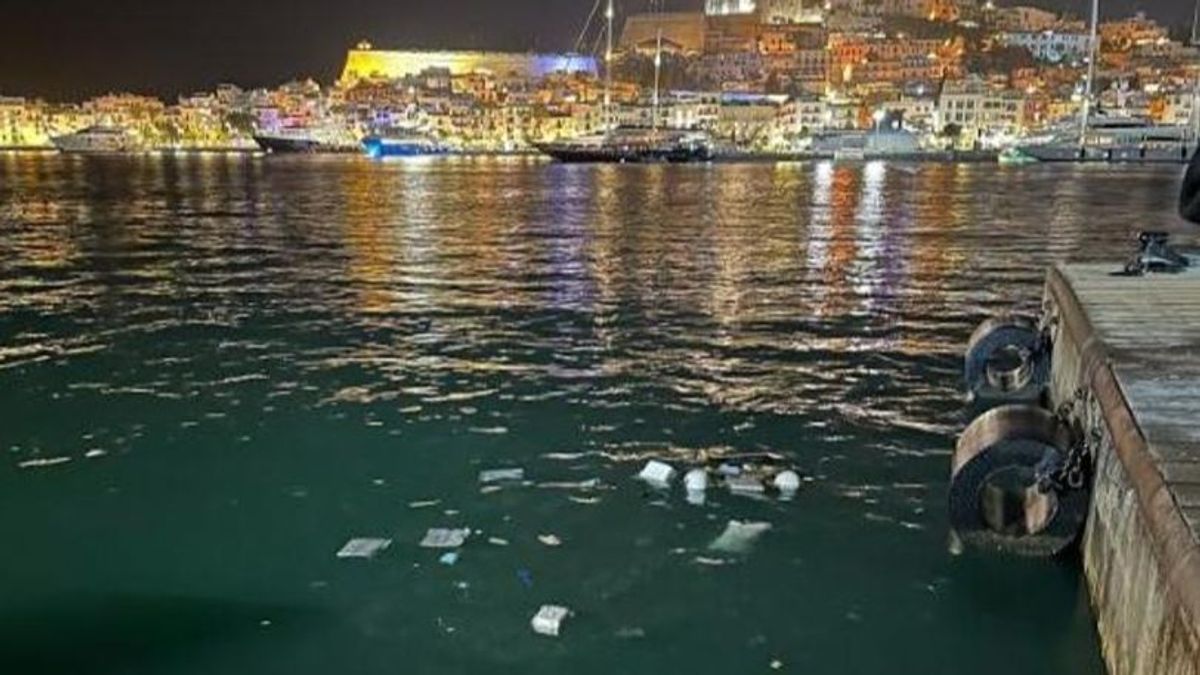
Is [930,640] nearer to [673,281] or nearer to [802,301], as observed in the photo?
[802,301]

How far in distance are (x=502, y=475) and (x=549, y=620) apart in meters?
3.88

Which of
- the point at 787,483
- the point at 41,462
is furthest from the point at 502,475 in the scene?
the point at 41,462

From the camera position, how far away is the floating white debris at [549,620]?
343 inches

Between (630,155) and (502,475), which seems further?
(630,155)

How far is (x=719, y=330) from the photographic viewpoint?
875 inches

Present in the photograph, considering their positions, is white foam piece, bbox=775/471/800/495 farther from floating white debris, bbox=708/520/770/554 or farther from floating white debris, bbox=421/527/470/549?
floating white debris, bbox=421/527/470/549

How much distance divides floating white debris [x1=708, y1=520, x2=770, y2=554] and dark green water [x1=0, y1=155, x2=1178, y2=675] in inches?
7.1

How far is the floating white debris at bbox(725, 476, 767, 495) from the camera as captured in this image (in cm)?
1198

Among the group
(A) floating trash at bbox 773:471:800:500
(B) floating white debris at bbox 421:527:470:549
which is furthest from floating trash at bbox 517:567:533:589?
(A) floating trash at bbox 773:471:800:500

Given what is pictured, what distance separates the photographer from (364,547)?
1043 cm

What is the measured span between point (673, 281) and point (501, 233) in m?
18.1

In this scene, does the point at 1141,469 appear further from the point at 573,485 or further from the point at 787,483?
the point at 573,485

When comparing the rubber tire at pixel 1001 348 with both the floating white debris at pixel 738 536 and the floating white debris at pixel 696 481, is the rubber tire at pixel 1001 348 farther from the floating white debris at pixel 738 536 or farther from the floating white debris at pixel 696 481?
the floating white debris at pixel 738 536

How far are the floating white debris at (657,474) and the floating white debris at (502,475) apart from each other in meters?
1.51
